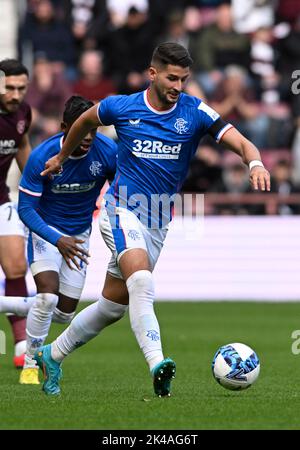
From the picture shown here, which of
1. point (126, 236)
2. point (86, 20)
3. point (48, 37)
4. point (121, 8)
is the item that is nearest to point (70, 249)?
point (126, 236)

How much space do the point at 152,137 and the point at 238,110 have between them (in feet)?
39.9

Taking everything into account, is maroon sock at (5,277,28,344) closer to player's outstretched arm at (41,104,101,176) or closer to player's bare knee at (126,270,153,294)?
player's outstretched arm at (41,104,101,176)

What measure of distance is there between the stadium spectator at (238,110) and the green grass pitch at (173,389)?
500 centimetres

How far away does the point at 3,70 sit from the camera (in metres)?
11.3

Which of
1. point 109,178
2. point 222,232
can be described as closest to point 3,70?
point 109,178

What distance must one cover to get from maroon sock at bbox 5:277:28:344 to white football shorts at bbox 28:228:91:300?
137 centimetres

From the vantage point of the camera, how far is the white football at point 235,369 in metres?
8.56

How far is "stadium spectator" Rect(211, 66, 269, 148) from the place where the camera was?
20.6 meters

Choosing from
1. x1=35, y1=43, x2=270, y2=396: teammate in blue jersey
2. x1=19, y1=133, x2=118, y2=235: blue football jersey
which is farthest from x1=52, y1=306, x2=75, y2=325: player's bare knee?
x1=35, y1=43, x2=270, y2=396: teammate in blue jersey

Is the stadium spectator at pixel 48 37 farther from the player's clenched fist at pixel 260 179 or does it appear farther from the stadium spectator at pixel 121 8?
the player's clenched fist at pixel 260 179

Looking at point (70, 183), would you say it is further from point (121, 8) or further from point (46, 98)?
point (121, 8)

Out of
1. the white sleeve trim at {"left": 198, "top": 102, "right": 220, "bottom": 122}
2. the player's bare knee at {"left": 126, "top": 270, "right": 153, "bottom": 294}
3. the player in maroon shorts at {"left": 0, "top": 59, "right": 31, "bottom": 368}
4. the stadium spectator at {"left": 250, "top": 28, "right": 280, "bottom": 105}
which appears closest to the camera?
the player's bare knee at {"left": 126, "top": 270, "right": 153, "bottom": 294}

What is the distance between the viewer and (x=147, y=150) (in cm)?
866
